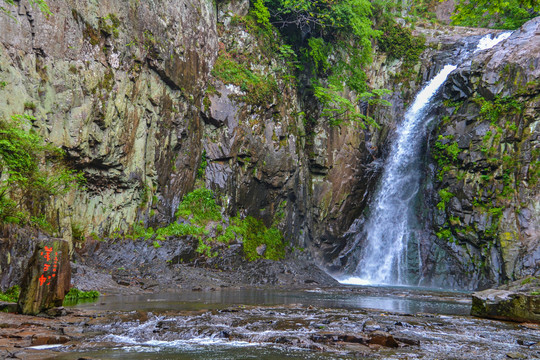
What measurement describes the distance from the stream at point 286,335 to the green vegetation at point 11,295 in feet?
4.72

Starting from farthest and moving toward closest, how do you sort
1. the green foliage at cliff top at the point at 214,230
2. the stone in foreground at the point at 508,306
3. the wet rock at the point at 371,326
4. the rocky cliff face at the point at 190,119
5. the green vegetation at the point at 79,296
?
1. the green foliage at cliff top at the point at 214,230
2. the rocky cliff face at the point at 190,119
3. the green vegetation at the point at 79,296
4. the stone in foreground at the point at 508,306
5. the wet rock at the point at 371,326

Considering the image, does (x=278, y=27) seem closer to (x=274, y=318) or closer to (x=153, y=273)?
(x=153, y=273)

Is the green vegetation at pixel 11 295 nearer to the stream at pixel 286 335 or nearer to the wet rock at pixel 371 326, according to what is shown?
the stream at pixel 286 335

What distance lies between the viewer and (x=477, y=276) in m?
16.8

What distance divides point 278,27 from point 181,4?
6029mm

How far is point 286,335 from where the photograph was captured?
5.45 metres

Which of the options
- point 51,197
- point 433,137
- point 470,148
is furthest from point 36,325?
point 433,137

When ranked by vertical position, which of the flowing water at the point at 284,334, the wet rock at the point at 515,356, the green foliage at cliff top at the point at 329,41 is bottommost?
the flowing water at the point at 284,334

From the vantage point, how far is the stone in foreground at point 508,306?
24.6 feet

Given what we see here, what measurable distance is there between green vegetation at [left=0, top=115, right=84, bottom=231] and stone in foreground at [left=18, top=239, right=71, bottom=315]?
201 centimetres

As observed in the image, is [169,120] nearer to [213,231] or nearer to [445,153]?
[213,231]

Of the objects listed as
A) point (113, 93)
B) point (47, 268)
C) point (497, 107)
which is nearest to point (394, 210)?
point (497, 107)

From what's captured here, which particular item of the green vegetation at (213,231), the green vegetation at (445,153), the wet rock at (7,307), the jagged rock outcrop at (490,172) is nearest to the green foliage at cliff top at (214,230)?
the green vegetation at (213,231)

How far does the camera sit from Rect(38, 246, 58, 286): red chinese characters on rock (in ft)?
21.1
